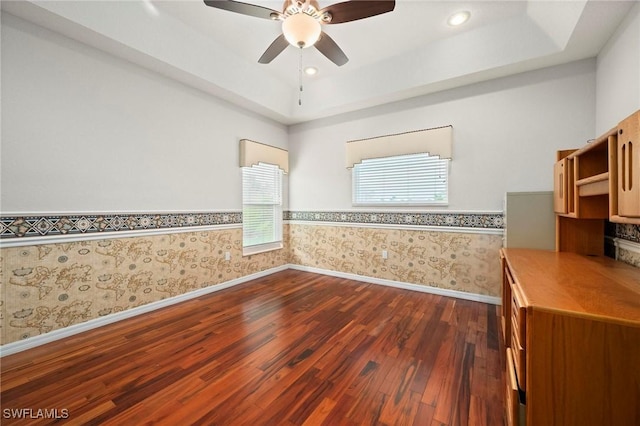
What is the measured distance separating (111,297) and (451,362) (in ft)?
10.2

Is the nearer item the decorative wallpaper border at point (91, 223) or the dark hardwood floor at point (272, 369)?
the dark hardwood floor at point (272, 369)

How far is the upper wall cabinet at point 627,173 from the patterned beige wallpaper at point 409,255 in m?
1.99

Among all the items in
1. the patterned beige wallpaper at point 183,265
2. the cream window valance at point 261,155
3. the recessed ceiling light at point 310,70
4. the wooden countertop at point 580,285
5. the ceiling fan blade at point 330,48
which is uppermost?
the recessed ceiling light at point 310,70

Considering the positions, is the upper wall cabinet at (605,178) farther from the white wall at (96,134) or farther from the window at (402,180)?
the white wall at (96,134)

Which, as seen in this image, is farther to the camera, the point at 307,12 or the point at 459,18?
the point at 459,18

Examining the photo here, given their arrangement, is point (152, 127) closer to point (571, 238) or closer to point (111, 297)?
point (111, 297)

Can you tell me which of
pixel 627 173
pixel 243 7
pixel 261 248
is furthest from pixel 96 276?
pixel 627 173

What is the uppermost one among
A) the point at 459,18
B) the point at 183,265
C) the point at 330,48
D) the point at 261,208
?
the point at 459,18

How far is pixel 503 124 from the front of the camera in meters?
2.95

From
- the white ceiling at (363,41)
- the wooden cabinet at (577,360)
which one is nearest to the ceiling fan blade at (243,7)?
the white ceiling at (363,41)

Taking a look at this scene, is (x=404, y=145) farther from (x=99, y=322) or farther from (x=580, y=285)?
(x=99, y=322)

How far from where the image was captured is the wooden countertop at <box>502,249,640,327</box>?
931 millimetres

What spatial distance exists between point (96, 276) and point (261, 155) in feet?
8.20

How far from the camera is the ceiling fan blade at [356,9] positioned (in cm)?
183
